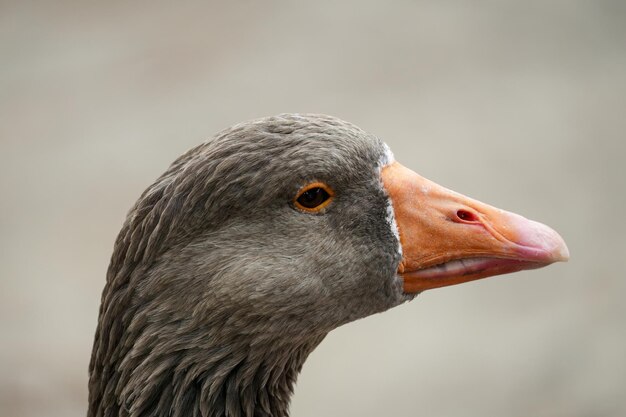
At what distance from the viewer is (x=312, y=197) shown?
302cm

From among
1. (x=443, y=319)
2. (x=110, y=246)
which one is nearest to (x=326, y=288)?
(x=443, y=319)

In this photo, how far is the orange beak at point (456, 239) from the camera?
300 cm

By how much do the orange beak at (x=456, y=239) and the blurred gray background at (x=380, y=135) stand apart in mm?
3923

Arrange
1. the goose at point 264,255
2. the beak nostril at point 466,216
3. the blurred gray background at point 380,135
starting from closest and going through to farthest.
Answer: the goose at point 264,255 < the beak nostril at point 466,216 < the blurred gray background at point 380,135

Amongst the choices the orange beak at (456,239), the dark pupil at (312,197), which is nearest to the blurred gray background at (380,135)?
the orange beak at (456,239)

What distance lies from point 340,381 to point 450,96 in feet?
13.6

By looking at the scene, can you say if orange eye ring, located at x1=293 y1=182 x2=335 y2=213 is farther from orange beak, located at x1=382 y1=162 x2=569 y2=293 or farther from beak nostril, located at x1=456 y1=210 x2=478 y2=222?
beak nostril, located at x1=456 y1=210 x2=478 y2=222

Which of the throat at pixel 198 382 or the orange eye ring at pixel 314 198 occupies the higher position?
the orange eye ring at pixel 314 198

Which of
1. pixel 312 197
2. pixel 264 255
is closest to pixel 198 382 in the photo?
pixel 264 255

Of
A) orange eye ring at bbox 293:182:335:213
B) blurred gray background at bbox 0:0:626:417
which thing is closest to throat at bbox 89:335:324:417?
orange eye ring at bbox 293:182:335:213

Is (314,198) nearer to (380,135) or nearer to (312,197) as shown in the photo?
(312,197)

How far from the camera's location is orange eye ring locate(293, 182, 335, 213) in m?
3.00

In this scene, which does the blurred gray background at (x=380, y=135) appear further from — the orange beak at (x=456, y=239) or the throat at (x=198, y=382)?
the orange beak at (x=456, y=239)

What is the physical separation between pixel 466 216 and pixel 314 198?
576mm
